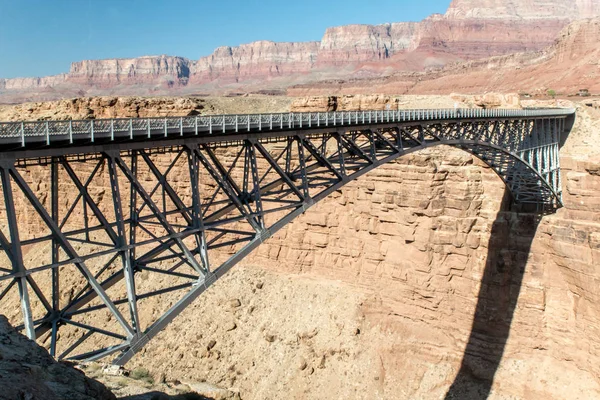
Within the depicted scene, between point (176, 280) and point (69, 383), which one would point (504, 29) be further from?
point (69, 383)

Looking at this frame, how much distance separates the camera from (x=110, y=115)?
165 ft

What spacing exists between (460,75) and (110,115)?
72.2 metres

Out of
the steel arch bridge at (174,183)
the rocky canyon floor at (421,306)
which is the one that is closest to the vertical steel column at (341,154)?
the steel arch bridge at (174,183)

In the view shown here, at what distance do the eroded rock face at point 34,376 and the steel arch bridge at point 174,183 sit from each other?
1424 mm

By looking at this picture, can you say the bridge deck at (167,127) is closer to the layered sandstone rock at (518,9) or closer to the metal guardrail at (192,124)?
the metal guardrail at (192,124)

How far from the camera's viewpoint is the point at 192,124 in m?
14.9

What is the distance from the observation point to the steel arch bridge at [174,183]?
11500 millimetres

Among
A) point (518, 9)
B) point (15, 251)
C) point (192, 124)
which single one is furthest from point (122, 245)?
point (518, 9)

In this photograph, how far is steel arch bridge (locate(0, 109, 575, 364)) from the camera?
11500mm

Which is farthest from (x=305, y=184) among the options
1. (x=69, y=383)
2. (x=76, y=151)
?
(x=69, y=383)

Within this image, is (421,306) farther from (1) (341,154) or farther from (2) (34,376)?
(2) (34,376)

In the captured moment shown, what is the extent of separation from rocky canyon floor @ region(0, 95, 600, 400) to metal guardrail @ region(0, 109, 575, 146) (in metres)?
9.38

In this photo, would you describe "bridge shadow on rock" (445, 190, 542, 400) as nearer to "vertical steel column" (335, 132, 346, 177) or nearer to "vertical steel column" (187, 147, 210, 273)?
"vertical steel column" (335, 132, 346, 177)


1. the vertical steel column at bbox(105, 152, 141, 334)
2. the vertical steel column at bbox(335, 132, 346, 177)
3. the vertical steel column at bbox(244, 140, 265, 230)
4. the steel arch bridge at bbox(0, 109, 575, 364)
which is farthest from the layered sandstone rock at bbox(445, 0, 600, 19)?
the vertical steel column at bbox(105, 152, 141, 334)
